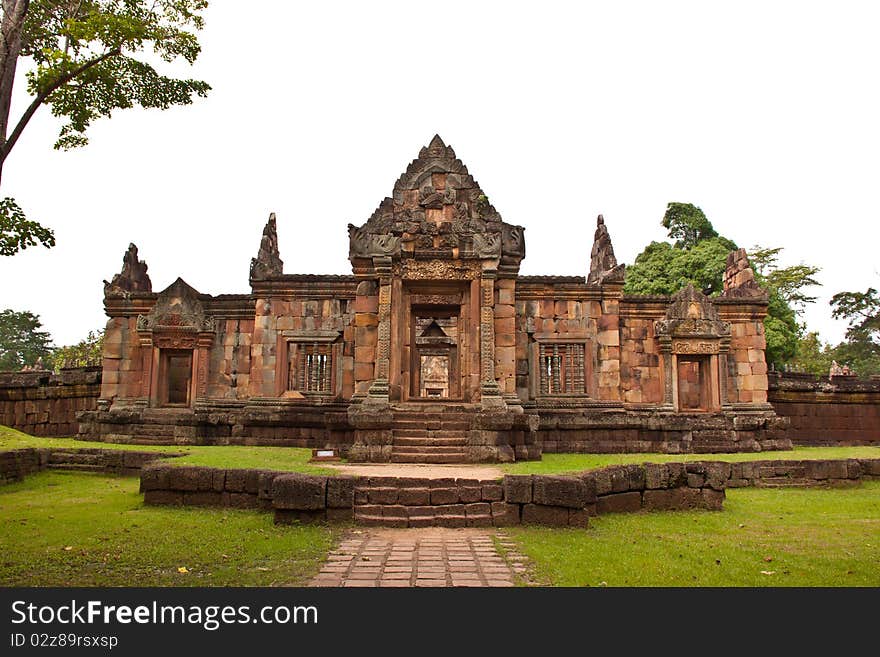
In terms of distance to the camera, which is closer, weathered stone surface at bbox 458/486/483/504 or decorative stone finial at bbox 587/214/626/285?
weathered stone surface at bbox 458/486/483/504

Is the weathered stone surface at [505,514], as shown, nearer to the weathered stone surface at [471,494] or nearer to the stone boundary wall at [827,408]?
the weathered stone surface at [471,494]

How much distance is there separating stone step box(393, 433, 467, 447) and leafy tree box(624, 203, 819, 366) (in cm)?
1855

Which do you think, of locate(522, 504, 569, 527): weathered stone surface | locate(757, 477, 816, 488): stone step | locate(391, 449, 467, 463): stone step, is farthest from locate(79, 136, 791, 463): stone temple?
locate(522, 504, 569, 527): weathered stone surface

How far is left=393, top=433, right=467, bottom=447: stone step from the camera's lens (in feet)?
40.1

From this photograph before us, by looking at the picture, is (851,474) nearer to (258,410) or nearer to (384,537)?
(384,537)

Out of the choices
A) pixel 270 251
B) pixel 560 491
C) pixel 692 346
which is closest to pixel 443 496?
pixel 560 491

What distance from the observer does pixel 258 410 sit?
645 inches

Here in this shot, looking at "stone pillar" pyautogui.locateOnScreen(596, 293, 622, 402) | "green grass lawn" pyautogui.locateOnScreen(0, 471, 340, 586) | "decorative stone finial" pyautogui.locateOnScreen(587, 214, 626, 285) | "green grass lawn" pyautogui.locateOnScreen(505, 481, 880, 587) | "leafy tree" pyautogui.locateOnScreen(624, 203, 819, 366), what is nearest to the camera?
"green grass lawn" pyautogui.locateOnScreen(0, 471, 340, 586)

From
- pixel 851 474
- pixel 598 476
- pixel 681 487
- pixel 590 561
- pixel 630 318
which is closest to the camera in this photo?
pixel 590 561

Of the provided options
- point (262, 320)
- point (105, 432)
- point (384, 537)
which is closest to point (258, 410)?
point (262, 320)

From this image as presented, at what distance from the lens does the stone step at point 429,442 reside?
12219 mm

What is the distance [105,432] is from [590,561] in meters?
15.2

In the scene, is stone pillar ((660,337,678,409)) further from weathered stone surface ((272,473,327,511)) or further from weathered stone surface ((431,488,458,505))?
weathered stone surface ((272,473,327,511))

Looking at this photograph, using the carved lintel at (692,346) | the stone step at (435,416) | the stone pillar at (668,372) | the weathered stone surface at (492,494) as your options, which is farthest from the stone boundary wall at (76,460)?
the carved lintel at (692,346)
